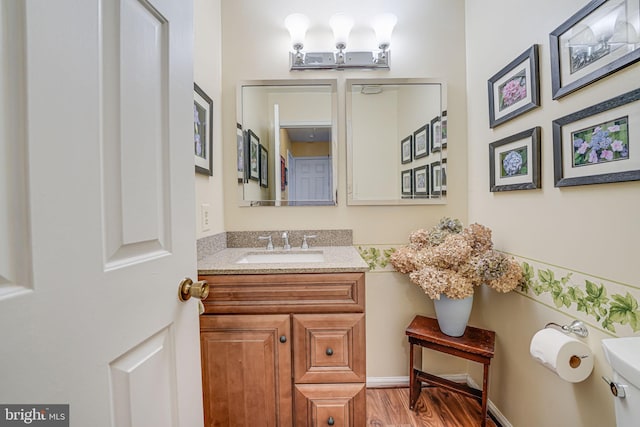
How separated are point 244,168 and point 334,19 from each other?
3.26 ft

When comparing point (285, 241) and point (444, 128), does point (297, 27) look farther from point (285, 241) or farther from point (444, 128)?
point (285, 241)

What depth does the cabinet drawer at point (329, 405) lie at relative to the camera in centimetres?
110

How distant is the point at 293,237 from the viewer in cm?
164

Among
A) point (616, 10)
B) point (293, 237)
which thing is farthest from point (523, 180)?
point (293, 237)

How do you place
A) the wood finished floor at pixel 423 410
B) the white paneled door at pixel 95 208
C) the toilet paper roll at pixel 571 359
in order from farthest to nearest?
the wood finished floor at pixel 423 410 < the toilet paper roll at pixel 571 359 < the white paneled door at pixel 95 208

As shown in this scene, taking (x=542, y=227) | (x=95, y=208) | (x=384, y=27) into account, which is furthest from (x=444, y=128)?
(x=95, y=208)

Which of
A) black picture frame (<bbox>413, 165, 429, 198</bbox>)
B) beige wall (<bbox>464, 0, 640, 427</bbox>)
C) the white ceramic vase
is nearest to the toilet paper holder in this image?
beige wall (<bbox>464, 0, 640, 427</bbox>)

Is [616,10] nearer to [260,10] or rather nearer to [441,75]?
[441,75]

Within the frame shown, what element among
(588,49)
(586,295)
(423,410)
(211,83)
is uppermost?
(211,83)

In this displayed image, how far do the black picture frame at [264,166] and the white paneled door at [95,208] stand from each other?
931 mm

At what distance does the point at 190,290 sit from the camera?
0.70 metres

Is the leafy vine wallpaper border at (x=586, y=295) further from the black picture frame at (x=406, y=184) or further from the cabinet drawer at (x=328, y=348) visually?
the cabinet drawer at (x=328, y=348)

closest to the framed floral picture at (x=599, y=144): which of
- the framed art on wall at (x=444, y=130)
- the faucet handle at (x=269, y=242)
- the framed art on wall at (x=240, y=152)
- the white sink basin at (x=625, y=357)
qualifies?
the white sink basin at (x=625, y=357)

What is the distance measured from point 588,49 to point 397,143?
34.2 inches
